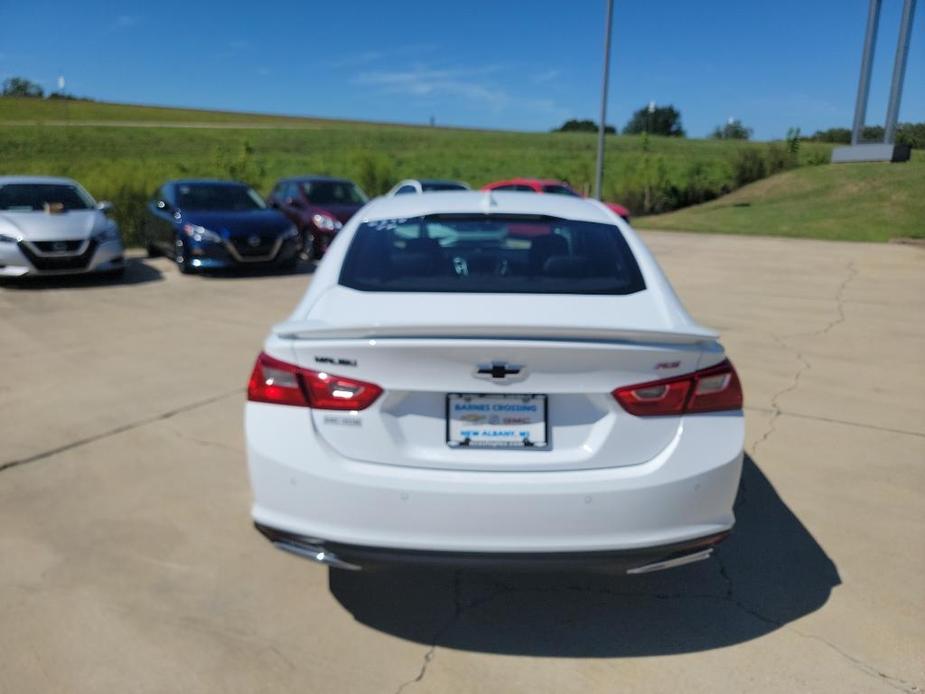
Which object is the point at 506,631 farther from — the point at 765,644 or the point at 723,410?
the point at 723,410

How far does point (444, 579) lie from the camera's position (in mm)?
3230

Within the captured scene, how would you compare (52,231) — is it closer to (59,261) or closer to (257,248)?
(59,261)

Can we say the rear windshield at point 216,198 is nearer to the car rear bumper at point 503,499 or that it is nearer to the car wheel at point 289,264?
the car wheel at point 289,264

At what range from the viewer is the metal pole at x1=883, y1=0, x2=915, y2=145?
1680 cm

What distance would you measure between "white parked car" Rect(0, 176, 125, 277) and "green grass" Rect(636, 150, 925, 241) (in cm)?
1714

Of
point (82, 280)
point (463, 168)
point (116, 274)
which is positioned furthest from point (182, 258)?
point (463, 168)

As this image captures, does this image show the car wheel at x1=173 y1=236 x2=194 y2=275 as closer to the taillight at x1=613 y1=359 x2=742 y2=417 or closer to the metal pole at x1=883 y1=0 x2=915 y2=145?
the taillight at x1=613 y1=359 x2=742 y2=417

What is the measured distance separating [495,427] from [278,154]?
6079cm

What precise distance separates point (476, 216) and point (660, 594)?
1843 millimetres

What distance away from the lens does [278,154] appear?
59469 mm

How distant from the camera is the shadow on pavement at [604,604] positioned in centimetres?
279

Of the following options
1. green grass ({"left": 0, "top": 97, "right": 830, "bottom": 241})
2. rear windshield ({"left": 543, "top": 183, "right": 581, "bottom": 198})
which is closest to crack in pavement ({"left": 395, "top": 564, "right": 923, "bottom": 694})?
green grass ({"left": 0, "top": 97, "right": 830, "bottom": 241})

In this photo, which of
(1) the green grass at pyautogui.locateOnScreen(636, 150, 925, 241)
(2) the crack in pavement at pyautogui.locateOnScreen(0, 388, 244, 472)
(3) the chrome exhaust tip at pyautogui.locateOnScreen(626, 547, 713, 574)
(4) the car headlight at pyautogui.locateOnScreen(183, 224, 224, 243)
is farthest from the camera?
(1) the green grass at pyautogui.locateOnScreen(636, 150, 925, 241)

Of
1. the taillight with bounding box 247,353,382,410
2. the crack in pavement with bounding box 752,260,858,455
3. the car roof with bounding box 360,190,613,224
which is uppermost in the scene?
the car roof with bounding box 360,190,613,224
